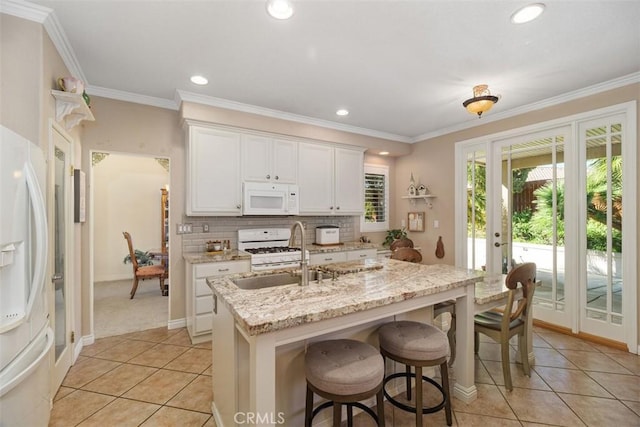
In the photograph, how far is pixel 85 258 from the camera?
2.99 meters

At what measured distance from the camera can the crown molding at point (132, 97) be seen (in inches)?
120

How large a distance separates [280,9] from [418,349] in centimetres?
227

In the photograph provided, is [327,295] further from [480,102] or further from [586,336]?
[586,336]

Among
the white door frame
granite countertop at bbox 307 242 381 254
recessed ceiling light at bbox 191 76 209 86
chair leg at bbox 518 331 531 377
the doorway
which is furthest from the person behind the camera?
the doorway

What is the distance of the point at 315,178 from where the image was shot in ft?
13.6

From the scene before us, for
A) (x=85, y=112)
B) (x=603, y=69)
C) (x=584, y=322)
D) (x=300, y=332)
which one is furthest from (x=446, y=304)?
(x=85, y=112)

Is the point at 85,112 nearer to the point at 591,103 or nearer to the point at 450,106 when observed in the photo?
the point at 450,106

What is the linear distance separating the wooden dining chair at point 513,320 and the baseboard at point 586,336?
1.26m

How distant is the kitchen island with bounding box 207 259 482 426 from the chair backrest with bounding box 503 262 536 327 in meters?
0.32

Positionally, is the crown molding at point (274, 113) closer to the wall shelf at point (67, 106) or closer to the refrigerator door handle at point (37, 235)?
Result: the wall shelf at point (67, 106)

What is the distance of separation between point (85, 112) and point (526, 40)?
11.6 feet

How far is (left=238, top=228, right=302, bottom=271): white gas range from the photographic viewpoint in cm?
335

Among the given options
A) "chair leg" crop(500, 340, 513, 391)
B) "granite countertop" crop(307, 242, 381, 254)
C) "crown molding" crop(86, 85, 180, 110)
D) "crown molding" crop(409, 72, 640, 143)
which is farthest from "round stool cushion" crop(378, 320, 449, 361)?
"crown molding" crop(86, 85, 180, 110)

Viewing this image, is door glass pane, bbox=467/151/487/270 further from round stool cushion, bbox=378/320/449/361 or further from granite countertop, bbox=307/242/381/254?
round stool cushion, bbox=378/320/449/361
